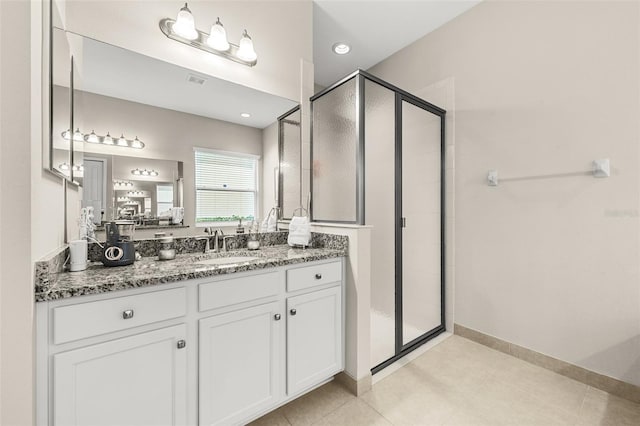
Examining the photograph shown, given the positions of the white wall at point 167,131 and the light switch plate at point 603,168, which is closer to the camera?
the white wall at point 167,131

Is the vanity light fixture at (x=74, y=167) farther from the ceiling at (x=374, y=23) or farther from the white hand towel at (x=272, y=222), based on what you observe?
the ceiling at (x=374, y=23)

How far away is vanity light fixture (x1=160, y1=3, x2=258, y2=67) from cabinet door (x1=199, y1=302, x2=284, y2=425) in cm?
155

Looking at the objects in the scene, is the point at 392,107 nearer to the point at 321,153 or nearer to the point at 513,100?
the point at 321,153

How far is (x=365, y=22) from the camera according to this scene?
7.91 ft

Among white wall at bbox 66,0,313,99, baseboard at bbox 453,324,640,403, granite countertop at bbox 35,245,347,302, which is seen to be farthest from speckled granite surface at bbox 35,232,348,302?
baseboard at bbox 453,324,640,403

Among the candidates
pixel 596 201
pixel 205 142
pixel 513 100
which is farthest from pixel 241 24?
pixel 596 201

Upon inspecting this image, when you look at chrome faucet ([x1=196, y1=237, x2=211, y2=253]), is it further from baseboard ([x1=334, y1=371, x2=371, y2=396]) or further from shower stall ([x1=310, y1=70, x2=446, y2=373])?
baseboard ([x1=334, y1=371, x2=371, y2=396])

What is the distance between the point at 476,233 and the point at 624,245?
83 centimetres

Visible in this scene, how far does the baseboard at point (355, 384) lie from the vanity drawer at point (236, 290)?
2.65ft

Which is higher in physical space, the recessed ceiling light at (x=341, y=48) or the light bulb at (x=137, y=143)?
the recessed ceiling light at (x=341, y=48)

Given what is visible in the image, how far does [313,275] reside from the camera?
1542 mm

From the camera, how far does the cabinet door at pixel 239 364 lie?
1160 millimetres

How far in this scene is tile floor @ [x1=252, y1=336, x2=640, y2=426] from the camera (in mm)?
1446

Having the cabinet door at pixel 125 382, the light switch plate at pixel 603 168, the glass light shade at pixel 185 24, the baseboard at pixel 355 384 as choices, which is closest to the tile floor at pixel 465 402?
the baseboard at pixel 355 384
